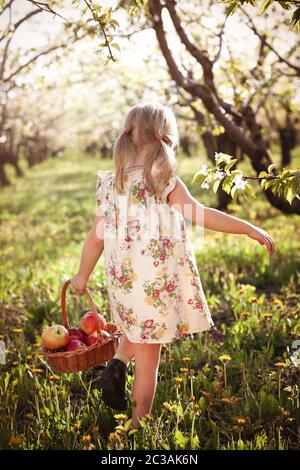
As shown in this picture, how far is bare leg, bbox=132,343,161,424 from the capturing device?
8.50 feet

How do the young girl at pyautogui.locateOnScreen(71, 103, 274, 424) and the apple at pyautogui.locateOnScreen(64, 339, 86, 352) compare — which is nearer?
the young girl at pyautogui.locateOnScreen(71, 103, 274, 424)

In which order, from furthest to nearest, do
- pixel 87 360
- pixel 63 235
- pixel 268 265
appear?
pixel 63 235 → pixel 268 265 → pixel 87 360

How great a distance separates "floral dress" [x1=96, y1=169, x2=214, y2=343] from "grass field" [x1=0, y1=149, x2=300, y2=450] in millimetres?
305

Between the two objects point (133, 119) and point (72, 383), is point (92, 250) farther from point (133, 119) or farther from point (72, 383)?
point (72, 383)

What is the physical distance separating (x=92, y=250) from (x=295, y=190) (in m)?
1.10

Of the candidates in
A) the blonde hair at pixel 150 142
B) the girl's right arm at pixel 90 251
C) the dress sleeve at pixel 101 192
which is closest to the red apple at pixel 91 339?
the girl's right arm at pixel 90 251

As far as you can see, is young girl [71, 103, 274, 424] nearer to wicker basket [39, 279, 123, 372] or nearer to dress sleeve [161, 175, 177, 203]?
dress sleeve [161, 175, 177, 203]

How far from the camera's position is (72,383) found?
320 cm

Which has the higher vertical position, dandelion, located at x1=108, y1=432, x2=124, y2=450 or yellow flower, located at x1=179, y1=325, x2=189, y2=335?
yellow flower, located at x1=179, y1=325, x2=189, y2=335

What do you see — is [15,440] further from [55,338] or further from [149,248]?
[149,248]

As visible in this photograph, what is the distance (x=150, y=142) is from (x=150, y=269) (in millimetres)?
651

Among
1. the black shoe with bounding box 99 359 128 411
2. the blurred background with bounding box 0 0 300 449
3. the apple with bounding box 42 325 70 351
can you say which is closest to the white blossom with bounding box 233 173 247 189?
the blurred background with bounding box 0 0 300 449

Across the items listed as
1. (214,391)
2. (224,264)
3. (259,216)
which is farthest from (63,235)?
(214,391)

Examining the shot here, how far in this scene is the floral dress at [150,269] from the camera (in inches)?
102
